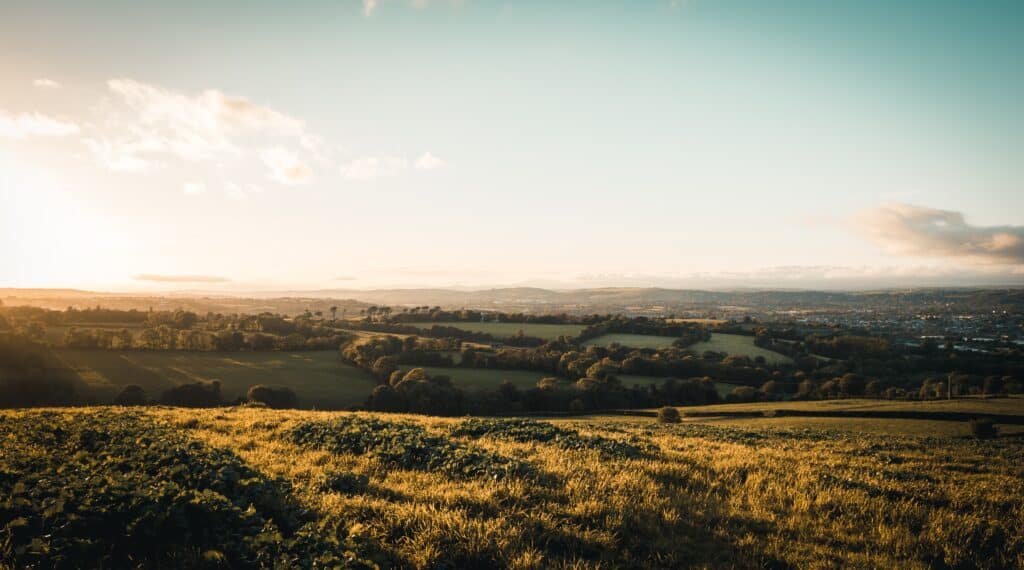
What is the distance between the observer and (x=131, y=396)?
5672 cm

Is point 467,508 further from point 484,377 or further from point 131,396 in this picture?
point 484,377

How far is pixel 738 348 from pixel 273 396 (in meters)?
94.1

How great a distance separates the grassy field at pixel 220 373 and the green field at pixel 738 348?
72305 millimetres

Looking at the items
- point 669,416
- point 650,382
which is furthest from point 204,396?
point 650,382

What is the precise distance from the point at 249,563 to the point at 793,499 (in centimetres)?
1036

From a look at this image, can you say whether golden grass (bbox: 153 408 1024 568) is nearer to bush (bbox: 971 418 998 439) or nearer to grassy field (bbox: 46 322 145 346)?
bush (bbox: 971 418 998 439)

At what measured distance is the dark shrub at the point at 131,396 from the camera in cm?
5562

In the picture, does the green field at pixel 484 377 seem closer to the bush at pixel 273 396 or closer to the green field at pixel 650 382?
the green field at pixel 650 382

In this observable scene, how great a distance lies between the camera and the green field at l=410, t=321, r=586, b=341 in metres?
119

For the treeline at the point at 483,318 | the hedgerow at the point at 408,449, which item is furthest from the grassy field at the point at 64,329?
the hedgerow at the point at 408,449

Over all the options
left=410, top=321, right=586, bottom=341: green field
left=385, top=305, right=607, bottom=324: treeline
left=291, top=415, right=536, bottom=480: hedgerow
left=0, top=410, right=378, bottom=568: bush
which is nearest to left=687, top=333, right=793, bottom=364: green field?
left=410, top=321, right=586, bottom=341: green field

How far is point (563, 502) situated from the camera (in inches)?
357

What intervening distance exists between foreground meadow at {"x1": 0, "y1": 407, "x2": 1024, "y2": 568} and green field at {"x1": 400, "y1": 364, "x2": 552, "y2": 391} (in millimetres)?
59412

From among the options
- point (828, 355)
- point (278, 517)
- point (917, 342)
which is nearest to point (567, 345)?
point (828, 355)
